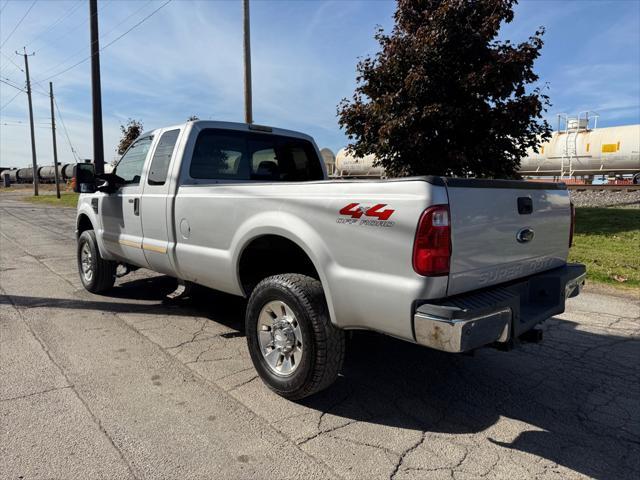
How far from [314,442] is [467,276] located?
131cm

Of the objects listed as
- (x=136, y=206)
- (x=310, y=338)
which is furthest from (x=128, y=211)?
(x=310, y=338)

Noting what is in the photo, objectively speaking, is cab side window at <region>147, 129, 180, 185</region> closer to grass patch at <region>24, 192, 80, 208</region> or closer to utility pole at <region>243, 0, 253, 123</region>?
utility pole at <region>243, 0, 253, 123</region>

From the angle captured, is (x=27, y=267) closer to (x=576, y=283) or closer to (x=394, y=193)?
(x=394, y=193)

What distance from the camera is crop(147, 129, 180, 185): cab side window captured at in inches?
181

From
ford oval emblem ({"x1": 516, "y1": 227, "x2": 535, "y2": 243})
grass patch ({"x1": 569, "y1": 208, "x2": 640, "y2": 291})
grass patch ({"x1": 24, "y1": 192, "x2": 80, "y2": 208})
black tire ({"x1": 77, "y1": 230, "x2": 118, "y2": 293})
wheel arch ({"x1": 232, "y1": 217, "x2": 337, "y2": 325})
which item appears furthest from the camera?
grass patch ({"x1": 24, "y1": 192, "x2": 80, "y2": 208})

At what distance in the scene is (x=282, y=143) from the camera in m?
5.14

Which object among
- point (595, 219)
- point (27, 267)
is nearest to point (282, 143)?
point (27, 267)

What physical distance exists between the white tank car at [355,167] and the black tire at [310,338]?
71.4ft

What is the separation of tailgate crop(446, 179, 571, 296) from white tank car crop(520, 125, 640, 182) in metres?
17.2

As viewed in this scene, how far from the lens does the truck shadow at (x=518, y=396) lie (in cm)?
280

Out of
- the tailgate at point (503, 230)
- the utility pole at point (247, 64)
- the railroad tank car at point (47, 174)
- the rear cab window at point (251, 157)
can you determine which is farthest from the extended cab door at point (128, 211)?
the railroad tank car at point (47, 174)

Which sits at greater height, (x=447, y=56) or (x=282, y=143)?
(x=447, y=56)

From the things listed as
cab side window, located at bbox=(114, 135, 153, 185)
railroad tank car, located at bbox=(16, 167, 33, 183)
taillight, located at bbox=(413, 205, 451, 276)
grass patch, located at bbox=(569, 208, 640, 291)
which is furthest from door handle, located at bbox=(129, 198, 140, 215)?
railroad tank car, located at bbox=(16, 167, 33, 183)

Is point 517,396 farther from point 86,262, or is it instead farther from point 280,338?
point 86,262
